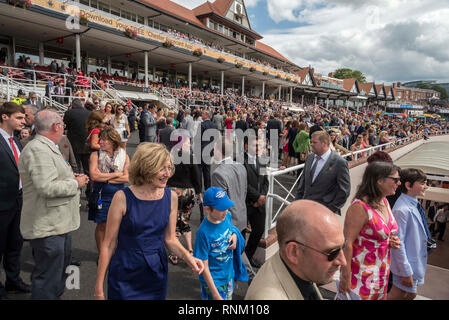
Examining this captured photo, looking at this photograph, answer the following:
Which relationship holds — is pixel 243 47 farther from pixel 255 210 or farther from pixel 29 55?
pixel 255 210

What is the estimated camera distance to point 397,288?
8.11 feet

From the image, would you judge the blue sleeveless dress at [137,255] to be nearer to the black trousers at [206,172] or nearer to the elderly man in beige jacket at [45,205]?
the elderly man in beige jacket at [45,205]

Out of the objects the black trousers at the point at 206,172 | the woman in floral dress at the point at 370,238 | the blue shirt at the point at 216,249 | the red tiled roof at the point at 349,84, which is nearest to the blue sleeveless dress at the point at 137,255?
the blue shirt at the point at 216,249

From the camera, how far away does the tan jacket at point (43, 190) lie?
2057 millimetres

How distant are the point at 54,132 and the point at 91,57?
84.9ft

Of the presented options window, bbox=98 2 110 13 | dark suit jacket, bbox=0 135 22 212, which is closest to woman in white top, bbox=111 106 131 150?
dark suit jacket, bbox=0 135 22 212

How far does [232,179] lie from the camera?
2.77 meters

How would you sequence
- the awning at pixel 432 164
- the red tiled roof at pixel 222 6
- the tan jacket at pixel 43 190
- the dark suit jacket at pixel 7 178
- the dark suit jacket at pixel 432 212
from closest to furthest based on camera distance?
the tan jacket at pixel 43 190
the dark suit jacket at pixel 7 178
the awning at pixel 432 164
the dark suit jacket at pixel 432 212
the red tiled roof at pixel 222 6

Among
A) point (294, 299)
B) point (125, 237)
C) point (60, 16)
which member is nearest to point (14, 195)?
point (125, 237)

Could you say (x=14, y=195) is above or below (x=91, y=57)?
below

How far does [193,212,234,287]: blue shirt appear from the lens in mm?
2100

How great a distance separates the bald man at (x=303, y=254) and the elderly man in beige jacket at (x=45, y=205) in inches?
74.3

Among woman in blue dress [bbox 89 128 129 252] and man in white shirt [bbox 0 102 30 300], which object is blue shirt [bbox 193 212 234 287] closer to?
woman in blue dress [bbox 89 128 129 252]

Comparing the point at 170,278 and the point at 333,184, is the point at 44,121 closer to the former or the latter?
the point at 170,278
